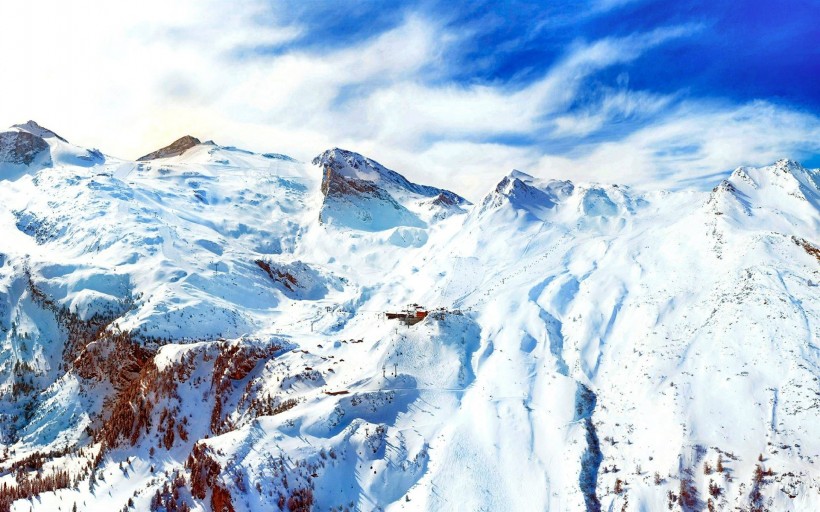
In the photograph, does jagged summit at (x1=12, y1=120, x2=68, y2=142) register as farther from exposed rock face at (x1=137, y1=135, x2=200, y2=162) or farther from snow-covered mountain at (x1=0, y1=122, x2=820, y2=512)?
snow-covered mountain at (x1=0, y1=122, x2=820, y2=512)

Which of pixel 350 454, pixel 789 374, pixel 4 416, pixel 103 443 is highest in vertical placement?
pixel 789 374

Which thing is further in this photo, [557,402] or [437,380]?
[437,380]

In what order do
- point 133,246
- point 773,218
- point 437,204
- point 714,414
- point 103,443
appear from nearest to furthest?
1. point 714,414
2. point 103,443
3. point 773,218
4. point 133,246
5. point 437,204

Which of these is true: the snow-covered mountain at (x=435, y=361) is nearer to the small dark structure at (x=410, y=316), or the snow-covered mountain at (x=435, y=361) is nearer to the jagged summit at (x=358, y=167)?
the small dark structure at (x=410, y=316)

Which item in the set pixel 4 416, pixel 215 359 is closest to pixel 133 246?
pixel 4 416

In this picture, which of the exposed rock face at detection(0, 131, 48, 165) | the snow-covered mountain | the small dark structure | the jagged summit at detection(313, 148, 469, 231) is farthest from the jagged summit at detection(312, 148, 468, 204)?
the small dark structure

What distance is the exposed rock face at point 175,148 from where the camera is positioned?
400 feet

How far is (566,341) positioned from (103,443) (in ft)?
118

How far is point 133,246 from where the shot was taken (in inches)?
Result: 2212

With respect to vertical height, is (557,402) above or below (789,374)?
below

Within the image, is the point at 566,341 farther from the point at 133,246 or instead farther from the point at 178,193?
the point at 178,193

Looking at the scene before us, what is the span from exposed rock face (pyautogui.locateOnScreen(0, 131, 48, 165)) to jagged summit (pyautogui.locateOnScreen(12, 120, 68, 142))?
23.3ft

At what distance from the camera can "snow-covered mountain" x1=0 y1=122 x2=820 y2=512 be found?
26.3 m

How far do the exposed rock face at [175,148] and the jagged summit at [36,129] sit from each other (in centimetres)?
2165
